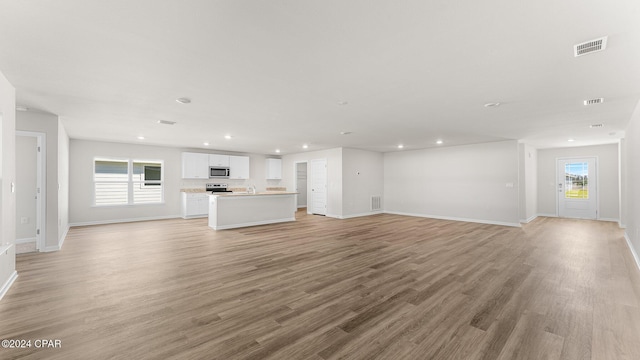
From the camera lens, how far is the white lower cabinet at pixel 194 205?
8703 millimetres

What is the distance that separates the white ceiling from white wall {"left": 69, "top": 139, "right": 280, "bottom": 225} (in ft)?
10.1

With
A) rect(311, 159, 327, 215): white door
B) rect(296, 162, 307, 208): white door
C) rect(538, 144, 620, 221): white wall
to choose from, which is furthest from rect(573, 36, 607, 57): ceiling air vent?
rect(296, 162, 307, 208): white door

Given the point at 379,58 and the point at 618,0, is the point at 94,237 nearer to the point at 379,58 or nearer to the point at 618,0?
the point at 379,58

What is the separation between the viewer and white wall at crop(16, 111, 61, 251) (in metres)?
4.57

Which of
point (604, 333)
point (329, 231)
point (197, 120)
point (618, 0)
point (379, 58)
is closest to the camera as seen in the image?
point (618, 0)

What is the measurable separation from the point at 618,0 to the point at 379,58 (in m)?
1.60

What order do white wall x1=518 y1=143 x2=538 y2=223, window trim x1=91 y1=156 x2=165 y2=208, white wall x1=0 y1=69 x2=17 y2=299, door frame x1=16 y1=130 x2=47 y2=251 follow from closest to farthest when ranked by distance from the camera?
1. white wall x1=0 y1=69 x2=17 y2=299
2. door frame x1=16 y1=130 x2=47 y2=251
3. white wall x1=518 y1=143 x2=538 y2=223
4. window trim x1=91 y1=156 x2=165 y2=208

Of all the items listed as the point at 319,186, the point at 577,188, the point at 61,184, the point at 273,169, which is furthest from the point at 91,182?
the point at 577,188

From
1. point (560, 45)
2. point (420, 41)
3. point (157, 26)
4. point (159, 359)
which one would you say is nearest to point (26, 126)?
point (157, 26)

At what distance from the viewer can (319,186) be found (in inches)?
384

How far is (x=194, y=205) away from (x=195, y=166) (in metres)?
1.33

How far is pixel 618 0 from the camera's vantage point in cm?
171

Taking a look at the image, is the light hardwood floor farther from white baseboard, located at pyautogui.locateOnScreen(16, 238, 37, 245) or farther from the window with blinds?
the window with blinds

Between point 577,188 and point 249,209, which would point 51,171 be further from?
point 577,188
